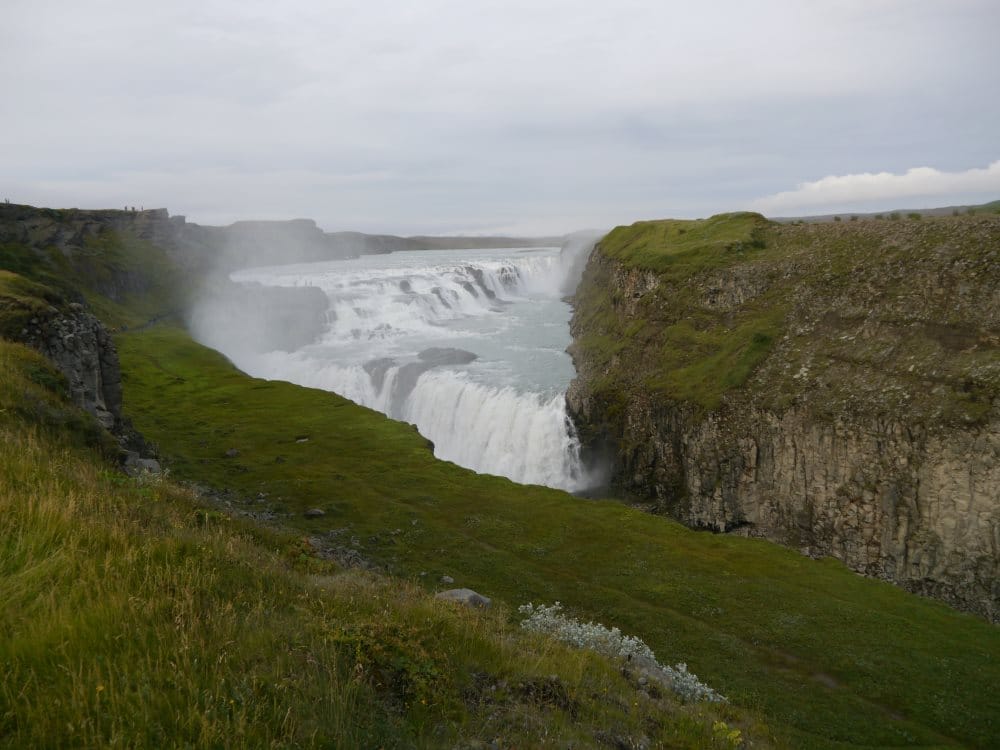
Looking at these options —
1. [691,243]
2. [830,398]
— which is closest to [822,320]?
[830,398]

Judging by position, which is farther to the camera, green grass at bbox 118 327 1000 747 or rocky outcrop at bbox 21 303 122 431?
rocky outcrop at bbox 21 303 122 431

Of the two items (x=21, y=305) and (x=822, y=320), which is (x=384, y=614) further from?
(x=822, y=320)

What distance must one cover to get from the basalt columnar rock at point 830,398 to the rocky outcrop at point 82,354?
32989 millimetres

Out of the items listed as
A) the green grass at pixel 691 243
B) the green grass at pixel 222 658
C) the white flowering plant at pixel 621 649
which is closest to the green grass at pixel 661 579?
the white flowering plant at pixel 621 649

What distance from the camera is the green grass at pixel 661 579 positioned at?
18.1 m

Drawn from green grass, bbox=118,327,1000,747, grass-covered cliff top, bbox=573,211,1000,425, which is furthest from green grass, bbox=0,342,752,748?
grass-covered cliff top, bbox=573,211,1000,425

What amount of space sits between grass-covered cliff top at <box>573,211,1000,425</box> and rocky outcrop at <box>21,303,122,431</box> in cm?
3453

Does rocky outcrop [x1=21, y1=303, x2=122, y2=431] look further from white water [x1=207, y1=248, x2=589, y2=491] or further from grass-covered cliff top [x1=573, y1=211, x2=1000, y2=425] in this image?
grass-covered cliff top [x1=573, y1=211, x2=1000, y2=425]

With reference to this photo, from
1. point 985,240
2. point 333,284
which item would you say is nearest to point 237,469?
point 985,240

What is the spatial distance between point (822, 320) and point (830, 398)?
753cm

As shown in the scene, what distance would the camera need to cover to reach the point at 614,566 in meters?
26.9

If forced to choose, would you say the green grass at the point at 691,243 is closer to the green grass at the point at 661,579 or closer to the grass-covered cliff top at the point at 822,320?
the grass-covered cliff top at the point at 822,320

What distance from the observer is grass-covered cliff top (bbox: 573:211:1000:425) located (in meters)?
32.0

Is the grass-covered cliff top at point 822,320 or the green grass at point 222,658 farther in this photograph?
the grass-covered cliff top at point 822,320
